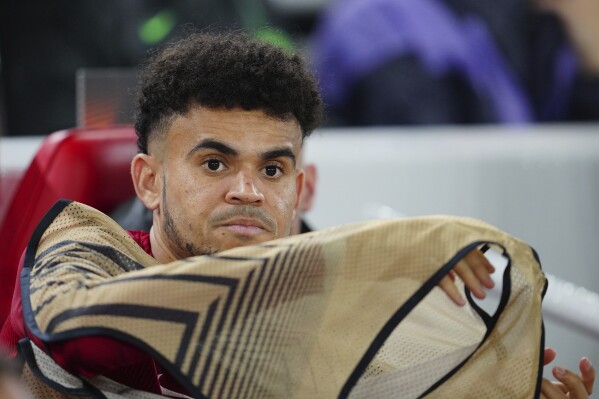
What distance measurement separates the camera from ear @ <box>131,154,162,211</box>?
1179 millimetres

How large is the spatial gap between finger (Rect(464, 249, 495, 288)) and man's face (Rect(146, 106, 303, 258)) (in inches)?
10.4

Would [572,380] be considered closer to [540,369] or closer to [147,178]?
[540,369]

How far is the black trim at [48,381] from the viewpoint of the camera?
0.90m

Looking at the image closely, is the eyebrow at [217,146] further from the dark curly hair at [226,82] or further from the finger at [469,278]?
the finger at [469,278]

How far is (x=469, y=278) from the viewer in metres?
0.90

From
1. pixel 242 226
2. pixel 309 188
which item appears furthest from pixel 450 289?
pixel 309 188

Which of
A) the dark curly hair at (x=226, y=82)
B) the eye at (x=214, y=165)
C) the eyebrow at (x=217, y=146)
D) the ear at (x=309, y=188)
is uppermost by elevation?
the dark curly hair at (x=226, y=82)

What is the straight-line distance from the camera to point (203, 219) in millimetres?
1092

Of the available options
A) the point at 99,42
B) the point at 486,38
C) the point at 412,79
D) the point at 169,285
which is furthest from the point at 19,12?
the point at 169,285

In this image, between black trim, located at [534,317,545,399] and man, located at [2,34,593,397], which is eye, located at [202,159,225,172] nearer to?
man, located at [2,34,593,397]

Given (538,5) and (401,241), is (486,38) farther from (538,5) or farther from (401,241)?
(401,241)

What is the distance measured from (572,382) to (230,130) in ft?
1.42

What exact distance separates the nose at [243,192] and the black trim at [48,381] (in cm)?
26

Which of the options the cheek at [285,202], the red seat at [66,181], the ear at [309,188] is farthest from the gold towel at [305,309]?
the ear at [309,188]
